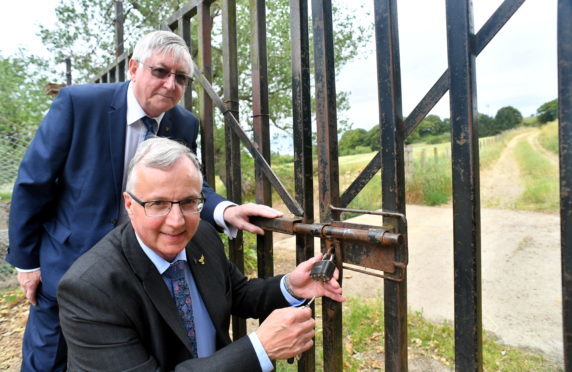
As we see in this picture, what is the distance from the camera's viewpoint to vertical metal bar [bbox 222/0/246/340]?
7.45ft

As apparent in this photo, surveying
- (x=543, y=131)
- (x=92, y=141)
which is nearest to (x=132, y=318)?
(x=92, y=141)

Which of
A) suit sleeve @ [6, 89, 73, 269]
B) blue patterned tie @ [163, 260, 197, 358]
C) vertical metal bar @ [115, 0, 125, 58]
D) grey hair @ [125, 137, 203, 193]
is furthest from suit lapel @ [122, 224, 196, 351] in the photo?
vertical metal bar @ [115, 0, 125, 58]

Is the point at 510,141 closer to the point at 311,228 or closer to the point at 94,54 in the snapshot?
the point at 94,54

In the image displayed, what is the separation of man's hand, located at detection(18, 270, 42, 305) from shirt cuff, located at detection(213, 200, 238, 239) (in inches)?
43.9

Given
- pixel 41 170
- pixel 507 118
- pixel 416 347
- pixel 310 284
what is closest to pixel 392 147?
pixel 310 284

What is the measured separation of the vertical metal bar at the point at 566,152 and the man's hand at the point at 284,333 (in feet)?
2.88

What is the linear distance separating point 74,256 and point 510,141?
86.6ft

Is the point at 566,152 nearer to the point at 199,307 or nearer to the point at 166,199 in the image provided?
the point at 166,199

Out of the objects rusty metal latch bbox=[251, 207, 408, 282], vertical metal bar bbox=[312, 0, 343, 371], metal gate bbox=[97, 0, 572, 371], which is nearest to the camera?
metal gate bbox=[97, 0, 572, 371]

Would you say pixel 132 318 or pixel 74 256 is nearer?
pixel 132 318

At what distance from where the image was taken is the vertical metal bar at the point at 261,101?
1979 mm

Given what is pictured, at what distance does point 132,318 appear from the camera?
1420 millimetres

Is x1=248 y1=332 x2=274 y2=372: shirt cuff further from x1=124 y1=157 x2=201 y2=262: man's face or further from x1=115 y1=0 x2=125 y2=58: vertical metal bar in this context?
x1=115 y1=0 x2=125 y2=58: vertical metal bar

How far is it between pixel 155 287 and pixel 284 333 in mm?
576
